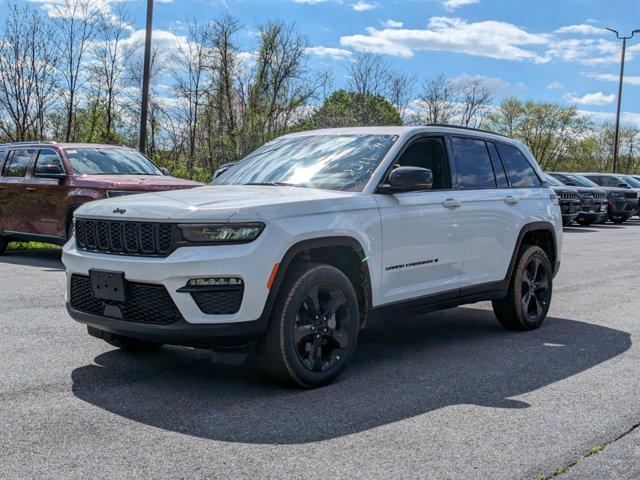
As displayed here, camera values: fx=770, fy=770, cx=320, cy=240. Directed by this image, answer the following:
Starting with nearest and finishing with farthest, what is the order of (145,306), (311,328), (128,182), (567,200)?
(145,306), (311,328), (128,182), (567,200)

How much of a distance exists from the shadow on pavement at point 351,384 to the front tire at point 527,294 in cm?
18

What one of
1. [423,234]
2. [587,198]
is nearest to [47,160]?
[423,234]

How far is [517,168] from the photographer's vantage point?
293 inches

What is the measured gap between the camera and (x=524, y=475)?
12.0 feet

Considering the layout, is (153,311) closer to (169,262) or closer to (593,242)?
(169,262)

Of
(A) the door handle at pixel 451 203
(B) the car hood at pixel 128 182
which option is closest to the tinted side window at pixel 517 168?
(A) the door handle at pixel 451 203

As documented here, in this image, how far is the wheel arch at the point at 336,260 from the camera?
4758mm

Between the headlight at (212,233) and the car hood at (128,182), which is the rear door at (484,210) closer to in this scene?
the headlight at (212,233)

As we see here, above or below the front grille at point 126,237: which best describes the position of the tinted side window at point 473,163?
above

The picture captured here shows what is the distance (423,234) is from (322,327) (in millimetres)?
1299

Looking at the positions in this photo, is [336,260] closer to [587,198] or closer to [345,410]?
[345,410]

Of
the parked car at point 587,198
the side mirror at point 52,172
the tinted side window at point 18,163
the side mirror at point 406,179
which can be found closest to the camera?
the side mirror at point 406,179

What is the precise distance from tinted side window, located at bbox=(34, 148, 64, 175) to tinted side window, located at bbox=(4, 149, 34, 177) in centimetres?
38

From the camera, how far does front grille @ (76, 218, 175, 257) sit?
4711 millimetres
